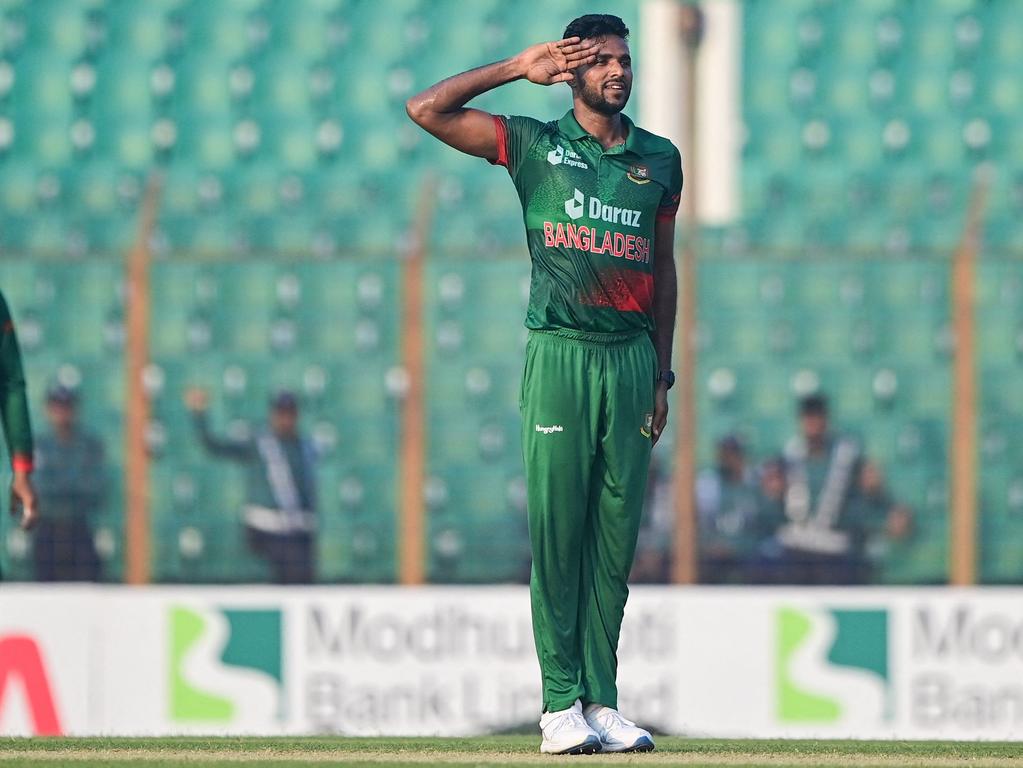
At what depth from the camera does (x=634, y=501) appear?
4414 millimetres

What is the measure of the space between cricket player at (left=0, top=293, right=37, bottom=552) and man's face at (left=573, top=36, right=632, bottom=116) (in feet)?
6.84

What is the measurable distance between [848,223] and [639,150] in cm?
535

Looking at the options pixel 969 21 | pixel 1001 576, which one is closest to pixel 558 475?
pixel 1001 576

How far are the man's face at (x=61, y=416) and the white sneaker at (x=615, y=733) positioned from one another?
4.72 meters

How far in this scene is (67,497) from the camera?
8.27 metres

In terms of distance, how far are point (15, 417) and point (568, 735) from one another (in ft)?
7.38

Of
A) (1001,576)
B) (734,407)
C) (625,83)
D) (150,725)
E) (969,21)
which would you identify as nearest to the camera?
(625,83)

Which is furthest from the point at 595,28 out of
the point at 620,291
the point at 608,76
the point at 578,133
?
the point at 620,291

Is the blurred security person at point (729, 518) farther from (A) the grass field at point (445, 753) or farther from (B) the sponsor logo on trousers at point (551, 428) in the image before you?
(B) the sponsor logo on trousers at point (551, 428)

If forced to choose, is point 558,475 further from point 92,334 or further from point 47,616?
point 92,334

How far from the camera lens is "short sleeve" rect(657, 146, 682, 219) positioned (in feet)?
14.4

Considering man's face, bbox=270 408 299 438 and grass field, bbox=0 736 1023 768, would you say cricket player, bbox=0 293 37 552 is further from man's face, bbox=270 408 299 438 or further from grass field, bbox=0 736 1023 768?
man's face, bbox=270 408 299 438

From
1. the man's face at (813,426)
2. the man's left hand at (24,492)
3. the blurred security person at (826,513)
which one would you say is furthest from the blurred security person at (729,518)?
the man's left hand at (24,492)

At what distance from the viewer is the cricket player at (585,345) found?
4.27m
